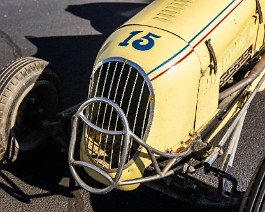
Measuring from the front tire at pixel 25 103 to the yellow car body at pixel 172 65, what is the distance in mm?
599

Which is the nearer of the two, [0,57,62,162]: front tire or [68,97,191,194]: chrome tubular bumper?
[68,97,191,194]: chrome tubular bumper

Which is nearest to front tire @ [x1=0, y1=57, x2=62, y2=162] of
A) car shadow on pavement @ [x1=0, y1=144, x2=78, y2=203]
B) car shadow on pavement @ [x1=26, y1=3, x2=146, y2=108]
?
car shadow on pavement @ [x1=0, y1=144, x2=78, y2=203]

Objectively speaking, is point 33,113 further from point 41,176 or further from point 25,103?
point 41,176

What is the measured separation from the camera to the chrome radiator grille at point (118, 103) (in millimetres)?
3133

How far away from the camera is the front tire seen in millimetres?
3615

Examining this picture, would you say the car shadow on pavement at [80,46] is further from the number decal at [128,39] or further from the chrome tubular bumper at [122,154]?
the chrome tubular bumper at [122,154]

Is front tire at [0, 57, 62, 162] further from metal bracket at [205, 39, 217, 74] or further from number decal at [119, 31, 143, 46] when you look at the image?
metal bracket at [205, 39, 217, 74]

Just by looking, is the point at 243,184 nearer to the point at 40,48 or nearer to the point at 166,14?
the point at 166,14

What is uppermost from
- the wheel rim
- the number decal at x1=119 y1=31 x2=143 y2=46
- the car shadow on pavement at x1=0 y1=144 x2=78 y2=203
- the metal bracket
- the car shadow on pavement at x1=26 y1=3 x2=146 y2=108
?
the number decal at x1=119 y1=31 x2=143 y2=46

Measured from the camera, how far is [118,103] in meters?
3.29

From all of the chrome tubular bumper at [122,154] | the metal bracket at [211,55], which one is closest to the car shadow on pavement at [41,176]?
the chrome tubular bumper at [122,154]

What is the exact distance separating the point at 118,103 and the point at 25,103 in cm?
89

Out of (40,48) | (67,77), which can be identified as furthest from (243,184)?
(40,48)

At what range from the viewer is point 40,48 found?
572cm
